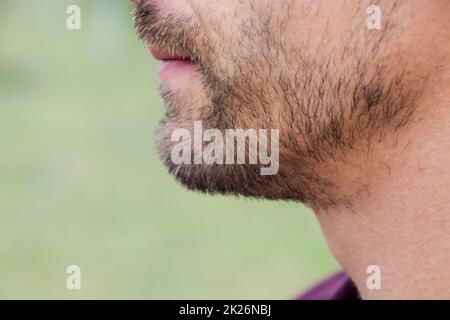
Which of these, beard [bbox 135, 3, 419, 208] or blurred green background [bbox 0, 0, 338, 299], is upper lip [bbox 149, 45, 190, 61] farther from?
blurred green background [bbox 0, 0, 338, 299]

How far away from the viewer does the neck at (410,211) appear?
1698mm

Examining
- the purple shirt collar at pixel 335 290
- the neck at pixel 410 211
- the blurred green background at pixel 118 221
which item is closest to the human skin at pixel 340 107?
the neck at pixel 410 211

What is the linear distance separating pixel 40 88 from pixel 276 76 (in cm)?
847

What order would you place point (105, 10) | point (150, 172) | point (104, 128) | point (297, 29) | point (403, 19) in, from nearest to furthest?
point (403, 19) < point (297, 29) < point (150, 172) < point (104, 128) < point (105, 10)

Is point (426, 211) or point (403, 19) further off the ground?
point (403, 19)

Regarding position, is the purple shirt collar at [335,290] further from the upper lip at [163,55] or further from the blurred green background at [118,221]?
the blurred green background at [118,221]

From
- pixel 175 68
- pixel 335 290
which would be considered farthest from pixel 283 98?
pixel 335 290

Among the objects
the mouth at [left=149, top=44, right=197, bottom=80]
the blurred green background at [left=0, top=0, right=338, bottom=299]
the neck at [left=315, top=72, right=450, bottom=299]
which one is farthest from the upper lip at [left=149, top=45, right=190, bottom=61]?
the blurred green background at [left=0, top=0, right=338, bottom=299]

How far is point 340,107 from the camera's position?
1786 mm

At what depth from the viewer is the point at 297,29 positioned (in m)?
1.80

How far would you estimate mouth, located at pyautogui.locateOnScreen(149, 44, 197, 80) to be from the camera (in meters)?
1.95

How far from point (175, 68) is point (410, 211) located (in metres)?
0.63
